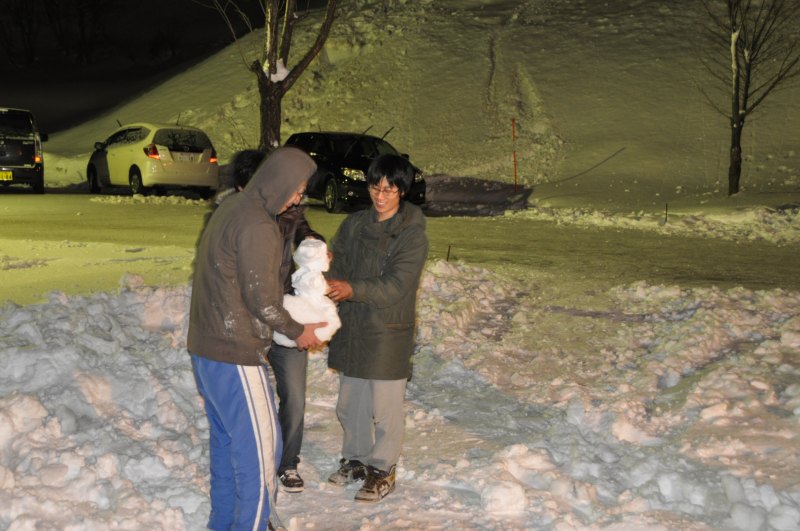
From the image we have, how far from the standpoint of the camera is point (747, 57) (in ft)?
73.4

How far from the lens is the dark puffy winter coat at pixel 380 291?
4.68 meters

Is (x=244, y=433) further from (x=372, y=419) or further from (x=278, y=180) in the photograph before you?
(x=372, y=419)

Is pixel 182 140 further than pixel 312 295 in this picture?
Yes

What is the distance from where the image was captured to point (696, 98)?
27.6 meters

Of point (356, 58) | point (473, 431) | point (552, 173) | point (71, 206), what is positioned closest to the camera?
point (473, 431)

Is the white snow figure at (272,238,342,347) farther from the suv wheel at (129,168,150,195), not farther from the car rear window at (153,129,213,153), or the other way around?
the suv wheel at (129,168,150,195)

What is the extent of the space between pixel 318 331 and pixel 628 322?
5.06 m

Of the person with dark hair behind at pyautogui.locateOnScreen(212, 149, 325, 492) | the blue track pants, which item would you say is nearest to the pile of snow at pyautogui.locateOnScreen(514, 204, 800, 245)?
the person with dark hair behind at pyautogui.locateOnScreen(212, 149, 325, 492)

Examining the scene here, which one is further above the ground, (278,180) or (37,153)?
(278,180)

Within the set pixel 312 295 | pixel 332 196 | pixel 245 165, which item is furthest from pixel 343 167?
pixel 312 295

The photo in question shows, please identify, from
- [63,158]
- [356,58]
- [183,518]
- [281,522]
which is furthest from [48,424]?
[356,58]

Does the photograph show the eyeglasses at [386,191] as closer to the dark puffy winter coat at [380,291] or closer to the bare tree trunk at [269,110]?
the dark puffy winter coat at [380,291]

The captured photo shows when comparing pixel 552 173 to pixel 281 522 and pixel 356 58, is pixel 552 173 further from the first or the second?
pixel 281 522

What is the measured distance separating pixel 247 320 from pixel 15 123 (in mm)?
18551
